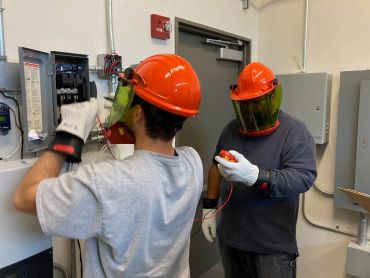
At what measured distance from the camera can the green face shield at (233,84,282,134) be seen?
4.97ft

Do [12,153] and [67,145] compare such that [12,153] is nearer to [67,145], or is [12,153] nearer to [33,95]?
[33,95]

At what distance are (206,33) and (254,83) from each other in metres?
0.93

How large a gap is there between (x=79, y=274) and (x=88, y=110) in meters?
0.96

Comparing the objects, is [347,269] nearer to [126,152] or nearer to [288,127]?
[288,127]

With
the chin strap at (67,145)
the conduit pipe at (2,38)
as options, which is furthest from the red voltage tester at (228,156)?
the conduit pipe at (2,38)

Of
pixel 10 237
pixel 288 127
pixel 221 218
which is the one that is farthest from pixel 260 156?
pixel 10 237

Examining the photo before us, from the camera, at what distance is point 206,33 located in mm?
2311

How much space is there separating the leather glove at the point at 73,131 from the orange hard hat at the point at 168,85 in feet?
0.55

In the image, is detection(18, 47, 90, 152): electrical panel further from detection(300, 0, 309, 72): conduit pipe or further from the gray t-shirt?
detection(300, 0, 309, 72): conduit pipe

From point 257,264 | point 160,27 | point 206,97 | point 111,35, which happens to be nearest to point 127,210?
point 257,264

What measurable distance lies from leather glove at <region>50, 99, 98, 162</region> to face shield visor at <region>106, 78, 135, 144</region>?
8cm

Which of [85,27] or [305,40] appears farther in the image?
[305,40]

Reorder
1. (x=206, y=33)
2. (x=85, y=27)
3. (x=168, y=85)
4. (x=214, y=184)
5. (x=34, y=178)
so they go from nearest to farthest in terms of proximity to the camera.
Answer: (x=34, y=178), (x=168, y=85), (x=85, y=27), (x=214, y=184), (x=206, y=33)

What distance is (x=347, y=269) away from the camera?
2.29 m
